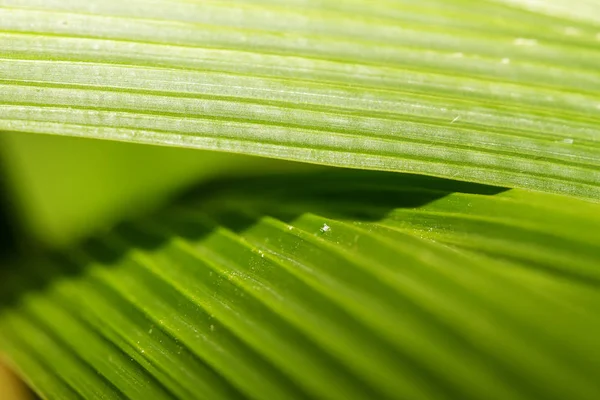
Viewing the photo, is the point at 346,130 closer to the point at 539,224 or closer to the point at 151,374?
the point at 539,224

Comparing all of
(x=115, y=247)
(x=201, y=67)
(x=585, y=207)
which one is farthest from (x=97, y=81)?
(x=585, y=207)

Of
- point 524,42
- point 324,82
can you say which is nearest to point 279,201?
point 324,82

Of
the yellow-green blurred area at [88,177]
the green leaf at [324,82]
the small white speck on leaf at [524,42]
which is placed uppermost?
the small white speck on leaf at [524,42]

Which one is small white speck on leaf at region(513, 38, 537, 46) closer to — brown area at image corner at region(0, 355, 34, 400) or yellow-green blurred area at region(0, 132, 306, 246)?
yellow-green blurred area at region(0, 132, 306, 246)

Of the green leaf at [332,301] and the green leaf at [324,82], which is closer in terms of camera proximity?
the green leaf at [332,301]

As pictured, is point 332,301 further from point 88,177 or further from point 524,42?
point 88,177

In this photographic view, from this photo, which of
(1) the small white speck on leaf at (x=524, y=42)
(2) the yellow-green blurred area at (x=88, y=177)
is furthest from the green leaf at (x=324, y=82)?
(2) the yellow-green blurred area at (x=88, y=177)

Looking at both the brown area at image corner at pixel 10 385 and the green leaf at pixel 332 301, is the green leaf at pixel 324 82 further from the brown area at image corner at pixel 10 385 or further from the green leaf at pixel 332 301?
the brown area at image corner at pixel 10 385
